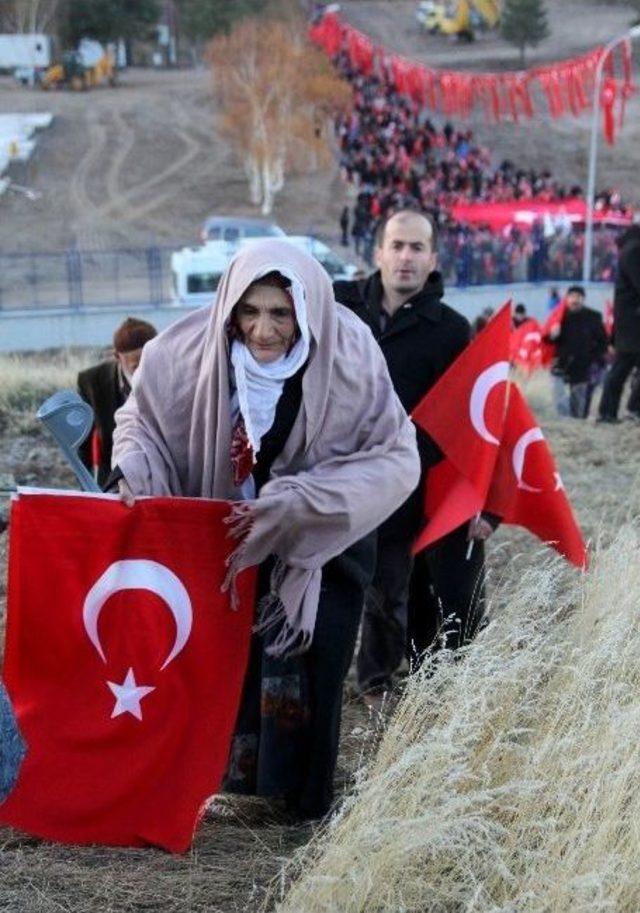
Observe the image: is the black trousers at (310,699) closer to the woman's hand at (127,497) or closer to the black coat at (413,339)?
the woman's hand at (127,497)

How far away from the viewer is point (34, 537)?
431 centimetres

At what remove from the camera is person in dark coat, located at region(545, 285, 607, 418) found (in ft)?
52.1

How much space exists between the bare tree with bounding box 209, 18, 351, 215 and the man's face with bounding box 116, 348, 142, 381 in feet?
145

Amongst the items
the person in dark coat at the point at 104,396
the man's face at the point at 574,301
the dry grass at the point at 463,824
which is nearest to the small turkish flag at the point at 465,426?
the dry grass at the point at 463,824

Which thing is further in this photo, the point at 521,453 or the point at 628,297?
the point at 628,297

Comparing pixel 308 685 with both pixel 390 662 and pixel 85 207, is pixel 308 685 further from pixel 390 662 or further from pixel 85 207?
pixel 85 207

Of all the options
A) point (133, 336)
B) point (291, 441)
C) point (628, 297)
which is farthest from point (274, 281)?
point (628, 297)

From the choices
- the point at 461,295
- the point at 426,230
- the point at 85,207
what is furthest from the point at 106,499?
the point at 85,207

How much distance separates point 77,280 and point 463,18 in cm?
5879

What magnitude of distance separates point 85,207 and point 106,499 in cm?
4837

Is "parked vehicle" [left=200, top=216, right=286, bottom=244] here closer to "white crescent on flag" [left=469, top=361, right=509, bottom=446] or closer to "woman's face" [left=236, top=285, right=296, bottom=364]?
"white crescent on flag" [left=469, top=361, right=509, bottom=446]

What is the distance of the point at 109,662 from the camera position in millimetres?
4367

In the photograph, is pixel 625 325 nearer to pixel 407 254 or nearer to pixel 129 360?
pixel 129 360

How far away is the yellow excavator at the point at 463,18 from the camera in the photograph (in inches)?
3349
